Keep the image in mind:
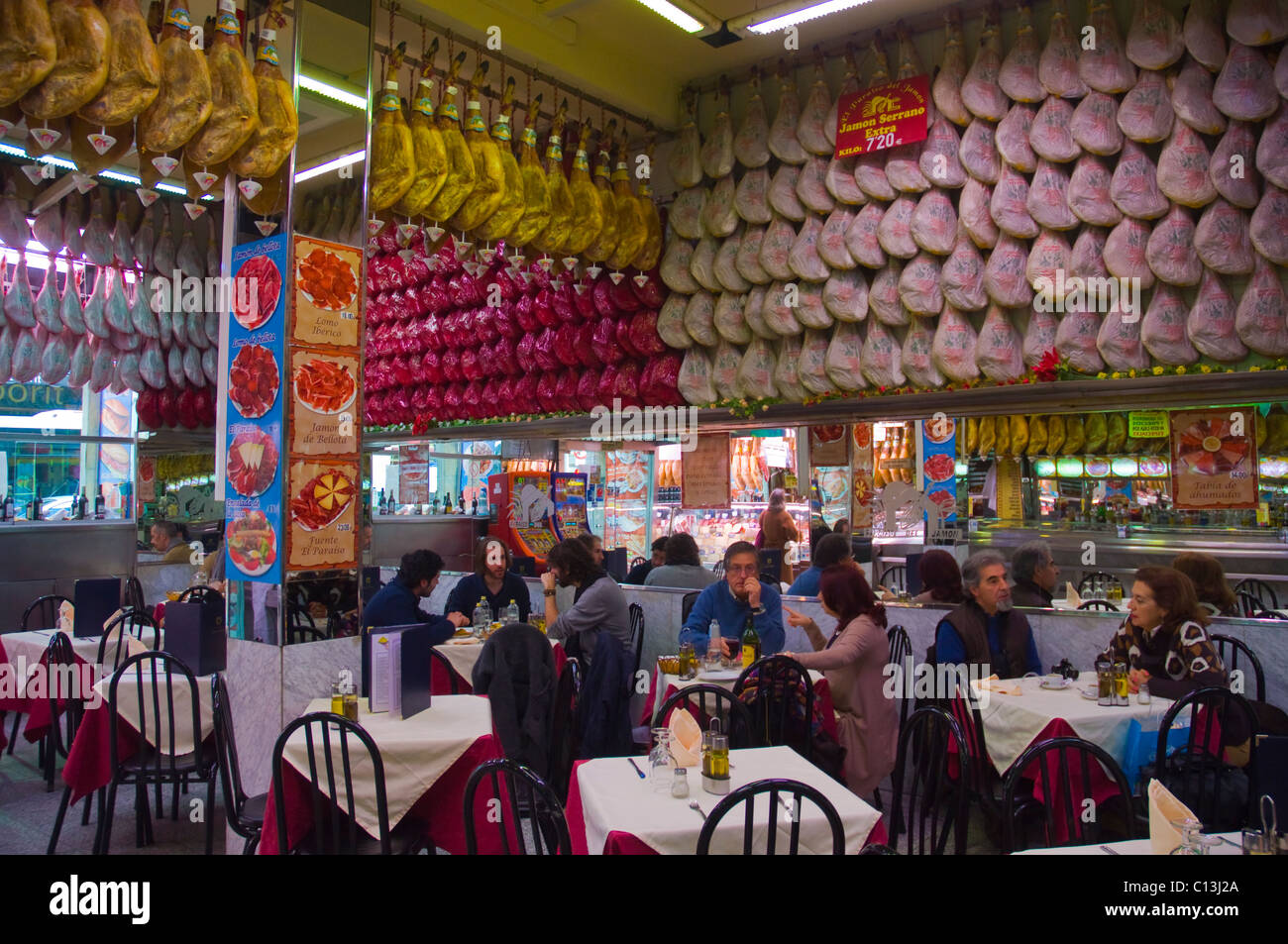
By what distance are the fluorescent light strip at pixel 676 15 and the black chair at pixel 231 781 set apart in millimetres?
4388

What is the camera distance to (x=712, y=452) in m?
8.09

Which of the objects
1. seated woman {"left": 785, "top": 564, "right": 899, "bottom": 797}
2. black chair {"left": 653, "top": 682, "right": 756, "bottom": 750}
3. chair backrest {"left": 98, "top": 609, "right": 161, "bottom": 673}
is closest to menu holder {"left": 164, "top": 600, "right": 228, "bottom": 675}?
chair backrest {"left": 98, "top": 609, "right": 161, "bottom": 673}

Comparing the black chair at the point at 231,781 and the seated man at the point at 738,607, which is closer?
the black chair at the point at 231,781

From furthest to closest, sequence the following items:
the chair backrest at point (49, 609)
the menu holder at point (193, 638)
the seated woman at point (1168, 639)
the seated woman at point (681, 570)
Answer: the chair backrest at point (49, 609) < the seated woman at point (681, 570) < the menu holder at point (193, 638) < the seated woman at point (1168, 639)

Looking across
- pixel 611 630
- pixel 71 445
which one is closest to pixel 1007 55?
pixel 611 630

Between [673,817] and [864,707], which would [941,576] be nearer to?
[864,707]

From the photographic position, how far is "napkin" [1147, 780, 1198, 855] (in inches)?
91.3

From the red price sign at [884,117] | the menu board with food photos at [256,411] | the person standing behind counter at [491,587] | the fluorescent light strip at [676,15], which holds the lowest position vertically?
the person standing behind counter at [491,587]

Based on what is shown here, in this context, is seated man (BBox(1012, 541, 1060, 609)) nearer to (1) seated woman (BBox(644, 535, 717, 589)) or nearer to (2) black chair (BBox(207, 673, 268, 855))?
(1) seated woman (BBox(644, 535, 717, 589))

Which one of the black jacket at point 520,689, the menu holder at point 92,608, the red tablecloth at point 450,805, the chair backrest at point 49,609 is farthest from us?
the chair backrest at point 49,609

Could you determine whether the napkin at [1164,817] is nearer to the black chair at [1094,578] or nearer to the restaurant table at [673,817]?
the restaurant table at [673,817]

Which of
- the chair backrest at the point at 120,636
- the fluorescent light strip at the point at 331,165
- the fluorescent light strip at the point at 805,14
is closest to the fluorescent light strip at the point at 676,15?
the fluorescent light strip at the point at 805,14

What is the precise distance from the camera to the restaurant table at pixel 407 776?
11.3 ft

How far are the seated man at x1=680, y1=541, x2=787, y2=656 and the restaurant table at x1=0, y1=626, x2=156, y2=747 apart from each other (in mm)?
3498
